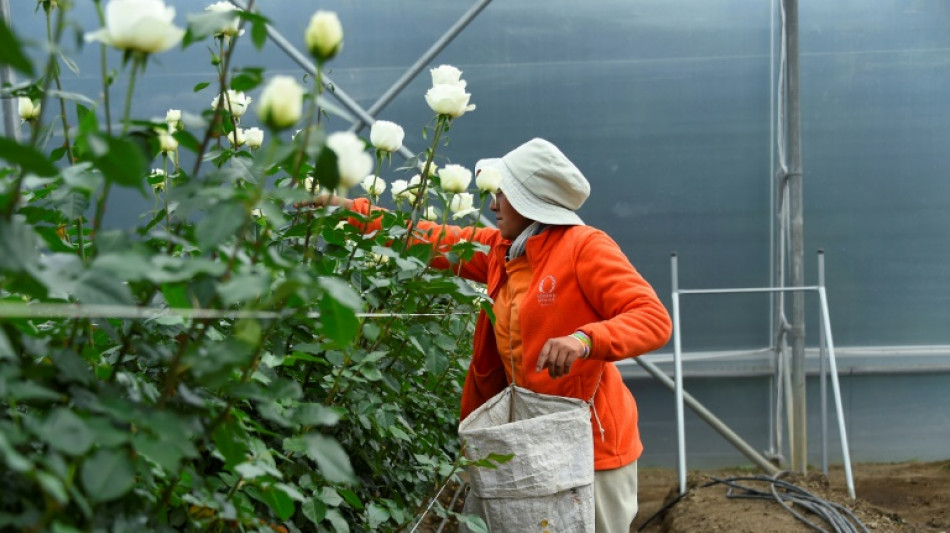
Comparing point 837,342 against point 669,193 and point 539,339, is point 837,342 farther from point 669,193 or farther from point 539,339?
point 539,339

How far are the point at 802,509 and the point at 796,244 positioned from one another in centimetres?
156

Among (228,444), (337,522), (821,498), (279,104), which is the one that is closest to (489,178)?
(337,522)

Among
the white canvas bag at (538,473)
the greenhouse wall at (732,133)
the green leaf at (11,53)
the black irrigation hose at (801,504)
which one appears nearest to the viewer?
the green leaf at (11,53)

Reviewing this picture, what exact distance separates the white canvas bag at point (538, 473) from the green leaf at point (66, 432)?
4.20ft

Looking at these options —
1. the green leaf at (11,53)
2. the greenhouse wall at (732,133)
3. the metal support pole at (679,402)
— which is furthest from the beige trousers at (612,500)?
the greenhouse wall at (732,133)

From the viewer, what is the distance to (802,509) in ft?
13.2

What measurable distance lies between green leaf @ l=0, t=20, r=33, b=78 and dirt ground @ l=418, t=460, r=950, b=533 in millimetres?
2325

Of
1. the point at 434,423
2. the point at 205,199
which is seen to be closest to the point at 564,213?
the point at 434,423

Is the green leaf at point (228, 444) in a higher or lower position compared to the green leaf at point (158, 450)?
lower

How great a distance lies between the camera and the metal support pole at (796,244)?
17.0 feet

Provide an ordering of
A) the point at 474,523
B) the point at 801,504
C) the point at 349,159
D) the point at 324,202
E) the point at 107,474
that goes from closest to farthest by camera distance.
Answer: the point at 107,474 < the point at 349,159 < the point at 324,202 < the point at 474,523 < the point at 801,504

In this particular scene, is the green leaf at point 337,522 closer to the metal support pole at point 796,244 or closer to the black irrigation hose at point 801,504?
the black irrigation hose at point 801,504

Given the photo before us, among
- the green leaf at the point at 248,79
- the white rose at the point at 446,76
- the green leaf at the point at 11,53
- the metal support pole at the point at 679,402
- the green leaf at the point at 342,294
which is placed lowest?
the metal support pole at the point at 679,402

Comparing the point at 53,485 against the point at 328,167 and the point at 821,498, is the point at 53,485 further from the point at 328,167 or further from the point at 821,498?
the point at 821,498
